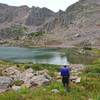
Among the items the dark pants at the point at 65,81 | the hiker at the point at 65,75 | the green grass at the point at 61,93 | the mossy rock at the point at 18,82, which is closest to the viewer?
the green grass at the point at 61,93

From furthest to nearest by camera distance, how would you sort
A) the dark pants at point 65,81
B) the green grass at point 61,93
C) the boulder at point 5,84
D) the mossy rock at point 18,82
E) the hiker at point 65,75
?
the mossy rock at point 18,82 → the boulder at point 5,84 → the dark pants at point 65,81 → the hiker at point 65,75 → the green grass at point 61,93

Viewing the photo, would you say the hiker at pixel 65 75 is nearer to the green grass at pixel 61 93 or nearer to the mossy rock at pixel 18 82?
the green grass at pixel 61 93

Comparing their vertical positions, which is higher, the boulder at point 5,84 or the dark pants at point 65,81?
the dark pants at point 65,81

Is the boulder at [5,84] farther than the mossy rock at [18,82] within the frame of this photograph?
No

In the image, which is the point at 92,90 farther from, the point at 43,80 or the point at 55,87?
the point at 43,80

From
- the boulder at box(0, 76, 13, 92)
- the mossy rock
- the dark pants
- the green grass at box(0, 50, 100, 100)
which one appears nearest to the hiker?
the dark pants

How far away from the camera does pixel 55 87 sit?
3045 cm

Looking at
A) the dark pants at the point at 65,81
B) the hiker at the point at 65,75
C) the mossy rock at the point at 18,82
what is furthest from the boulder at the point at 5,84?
the hiker at the point at 65,75

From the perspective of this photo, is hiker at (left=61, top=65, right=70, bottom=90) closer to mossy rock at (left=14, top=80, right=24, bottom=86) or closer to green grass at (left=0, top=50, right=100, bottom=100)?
green grass at (left=0, top=50, right=100, bottom=100)

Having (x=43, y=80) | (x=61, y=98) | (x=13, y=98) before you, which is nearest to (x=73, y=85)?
(x=43, y=80)

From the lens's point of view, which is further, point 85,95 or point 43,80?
point 43,80

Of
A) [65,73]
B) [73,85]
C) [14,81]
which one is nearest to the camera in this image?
[65,73]

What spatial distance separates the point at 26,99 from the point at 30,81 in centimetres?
981

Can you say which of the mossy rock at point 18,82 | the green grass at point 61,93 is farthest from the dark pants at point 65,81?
the mossy rock at point 18,82
